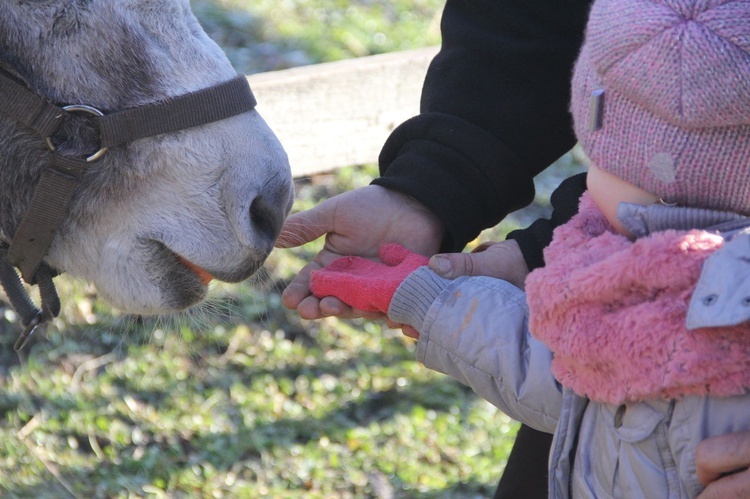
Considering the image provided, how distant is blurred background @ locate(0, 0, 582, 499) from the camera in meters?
3.24

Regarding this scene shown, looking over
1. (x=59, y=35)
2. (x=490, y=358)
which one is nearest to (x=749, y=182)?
(x=490, y=358)

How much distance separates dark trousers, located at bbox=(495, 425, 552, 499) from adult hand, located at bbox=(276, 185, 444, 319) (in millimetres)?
549

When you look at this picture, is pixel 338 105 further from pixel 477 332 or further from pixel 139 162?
pixel 477 332

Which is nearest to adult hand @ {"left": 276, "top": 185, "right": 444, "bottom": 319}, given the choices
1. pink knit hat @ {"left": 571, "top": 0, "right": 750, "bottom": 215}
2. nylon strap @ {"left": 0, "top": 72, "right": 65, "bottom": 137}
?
nylon strap @ {"left": 0, "top": 72, "right": 65, "bottom": 137}

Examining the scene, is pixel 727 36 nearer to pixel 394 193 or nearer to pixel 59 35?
pixel 394 193

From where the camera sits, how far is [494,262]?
219 centimetres

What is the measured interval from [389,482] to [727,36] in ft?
7.62

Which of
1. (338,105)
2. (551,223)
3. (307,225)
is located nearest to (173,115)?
(307,225)

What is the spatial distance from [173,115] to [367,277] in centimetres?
58

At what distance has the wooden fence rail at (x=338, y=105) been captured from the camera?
4020mm

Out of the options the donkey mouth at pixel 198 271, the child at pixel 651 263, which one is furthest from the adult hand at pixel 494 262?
the donkey mouth at pixel 198 271

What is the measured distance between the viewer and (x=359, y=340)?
13.3 ft

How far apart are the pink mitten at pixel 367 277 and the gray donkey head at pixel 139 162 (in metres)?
0.19

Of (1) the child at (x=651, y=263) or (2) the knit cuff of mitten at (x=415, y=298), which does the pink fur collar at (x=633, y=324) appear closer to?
(1) the child at (x=651, y=263)
